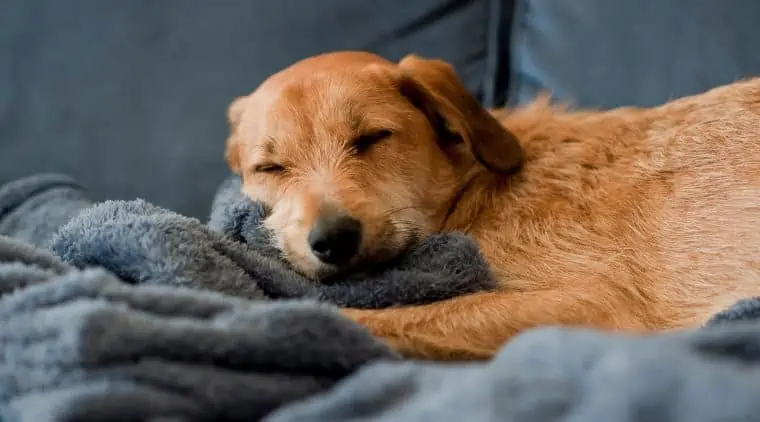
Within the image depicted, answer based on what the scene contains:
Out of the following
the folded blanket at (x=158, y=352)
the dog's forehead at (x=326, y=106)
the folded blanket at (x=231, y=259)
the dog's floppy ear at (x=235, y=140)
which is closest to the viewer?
the folded blanket at (x=158, y=352)

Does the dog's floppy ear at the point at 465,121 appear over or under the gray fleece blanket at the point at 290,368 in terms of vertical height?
over

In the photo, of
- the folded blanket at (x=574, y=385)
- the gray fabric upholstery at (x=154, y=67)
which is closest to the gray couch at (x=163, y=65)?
the gray fabric upholstery at (x=154, y=67)

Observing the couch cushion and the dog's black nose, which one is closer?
the dog's black nose

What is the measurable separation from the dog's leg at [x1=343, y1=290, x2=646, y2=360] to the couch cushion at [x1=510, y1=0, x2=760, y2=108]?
3.25 ft

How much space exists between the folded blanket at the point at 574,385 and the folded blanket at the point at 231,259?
1.53 feet

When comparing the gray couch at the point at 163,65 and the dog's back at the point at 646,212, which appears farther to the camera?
the gray couch at the point at 163,65

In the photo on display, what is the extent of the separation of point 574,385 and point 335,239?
77 cm

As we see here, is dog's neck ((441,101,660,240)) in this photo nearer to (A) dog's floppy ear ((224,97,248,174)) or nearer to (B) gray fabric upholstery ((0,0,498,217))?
(A) dog's floppy ear ((224,97,248,174))

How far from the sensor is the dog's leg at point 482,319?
1.41 m

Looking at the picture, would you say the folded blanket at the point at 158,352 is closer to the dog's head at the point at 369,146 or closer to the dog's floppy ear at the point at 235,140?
the dog's head at the point at 369,146

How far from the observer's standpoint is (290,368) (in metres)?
1.08

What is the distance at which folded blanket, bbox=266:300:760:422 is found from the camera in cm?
81

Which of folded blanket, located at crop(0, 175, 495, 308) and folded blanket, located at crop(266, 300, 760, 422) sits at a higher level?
folded blanket, located at crop(0, 175, 495, 308)

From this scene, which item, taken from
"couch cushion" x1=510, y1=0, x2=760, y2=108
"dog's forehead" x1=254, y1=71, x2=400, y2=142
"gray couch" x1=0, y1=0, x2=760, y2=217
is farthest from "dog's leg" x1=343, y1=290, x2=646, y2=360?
"gray couch" x1=0, y1=0, x2=760, y2=217
